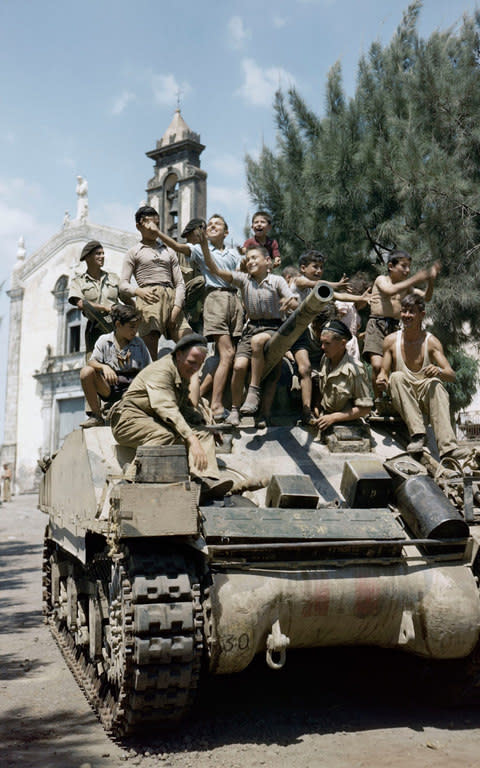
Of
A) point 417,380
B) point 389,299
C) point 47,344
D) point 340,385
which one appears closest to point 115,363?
point 340,385

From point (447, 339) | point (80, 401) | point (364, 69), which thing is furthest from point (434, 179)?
point (80, 401)

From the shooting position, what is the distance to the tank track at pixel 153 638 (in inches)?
174

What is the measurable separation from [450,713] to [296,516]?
171 centimetres

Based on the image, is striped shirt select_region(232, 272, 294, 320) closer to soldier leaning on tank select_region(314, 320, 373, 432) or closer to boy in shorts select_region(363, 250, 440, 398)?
soldier leaning on tank select_region(314, 320, 373, 432)

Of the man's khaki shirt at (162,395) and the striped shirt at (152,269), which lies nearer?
the man's khaki shirt at (162,395)

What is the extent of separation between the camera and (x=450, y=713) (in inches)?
212

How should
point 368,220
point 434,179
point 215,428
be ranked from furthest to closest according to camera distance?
1. point 368,220
2. point 434,179
3. point 215,428

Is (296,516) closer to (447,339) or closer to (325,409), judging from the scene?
(325,409)

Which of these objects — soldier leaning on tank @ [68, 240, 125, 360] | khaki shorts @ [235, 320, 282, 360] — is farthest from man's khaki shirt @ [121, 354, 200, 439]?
soldier leaning on tank @ [68, 240, 125, 360]

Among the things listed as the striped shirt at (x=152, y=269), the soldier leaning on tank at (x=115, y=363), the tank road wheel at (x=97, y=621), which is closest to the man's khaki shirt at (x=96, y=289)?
the striped shirt at (x=152, y=269)

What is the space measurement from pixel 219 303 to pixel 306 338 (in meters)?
0.88

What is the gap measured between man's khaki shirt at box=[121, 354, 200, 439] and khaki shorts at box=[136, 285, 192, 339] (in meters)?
1.66

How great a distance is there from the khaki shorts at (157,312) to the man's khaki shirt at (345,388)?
168cm

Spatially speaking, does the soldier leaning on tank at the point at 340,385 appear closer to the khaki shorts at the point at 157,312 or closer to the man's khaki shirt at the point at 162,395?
the man's khaki shirt at the point at 162,395
